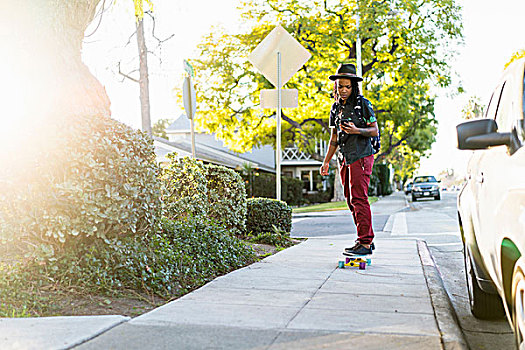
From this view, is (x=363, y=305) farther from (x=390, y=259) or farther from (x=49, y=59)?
(x=49, y=59)

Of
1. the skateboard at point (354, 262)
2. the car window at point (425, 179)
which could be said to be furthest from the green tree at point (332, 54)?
the skateboard at point (354, 262)

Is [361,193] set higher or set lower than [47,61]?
lower

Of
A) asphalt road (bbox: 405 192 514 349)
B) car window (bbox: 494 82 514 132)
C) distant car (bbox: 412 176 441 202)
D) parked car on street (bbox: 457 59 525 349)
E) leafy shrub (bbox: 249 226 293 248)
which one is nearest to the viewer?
parked car on street (bbox: 457 59 525 349)

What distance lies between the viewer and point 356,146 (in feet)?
19.6

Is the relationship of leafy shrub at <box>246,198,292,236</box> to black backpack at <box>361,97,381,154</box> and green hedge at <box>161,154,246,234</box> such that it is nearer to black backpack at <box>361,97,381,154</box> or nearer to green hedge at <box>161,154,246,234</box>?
green hedge at <box>161,154,246,234</box>

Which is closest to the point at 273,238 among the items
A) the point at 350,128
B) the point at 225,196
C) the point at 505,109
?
the point at 225,196

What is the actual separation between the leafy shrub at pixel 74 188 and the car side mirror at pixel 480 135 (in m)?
2.70

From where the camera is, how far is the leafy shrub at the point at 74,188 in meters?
4.32

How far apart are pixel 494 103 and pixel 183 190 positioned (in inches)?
152

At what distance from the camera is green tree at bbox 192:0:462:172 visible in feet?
83.1

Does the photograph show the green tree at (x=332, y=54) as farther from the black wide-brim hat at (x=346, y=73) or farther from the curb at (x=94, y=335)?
the curb at (x=94, y=335)

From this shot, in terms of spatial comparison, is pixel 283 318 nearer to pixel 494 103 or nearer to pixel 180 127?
pixel 494 103

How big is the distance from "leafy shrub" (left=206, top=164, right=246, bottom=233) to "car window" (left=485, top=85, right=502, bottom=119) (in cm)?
387

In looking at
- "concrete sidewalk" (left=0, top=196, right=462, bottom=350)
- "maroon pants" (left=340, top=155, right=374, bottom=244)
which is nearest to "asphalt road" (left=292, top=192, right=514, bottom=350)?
"concrete sidewalk" (left=0, top=196, right=462, bottom=350)
